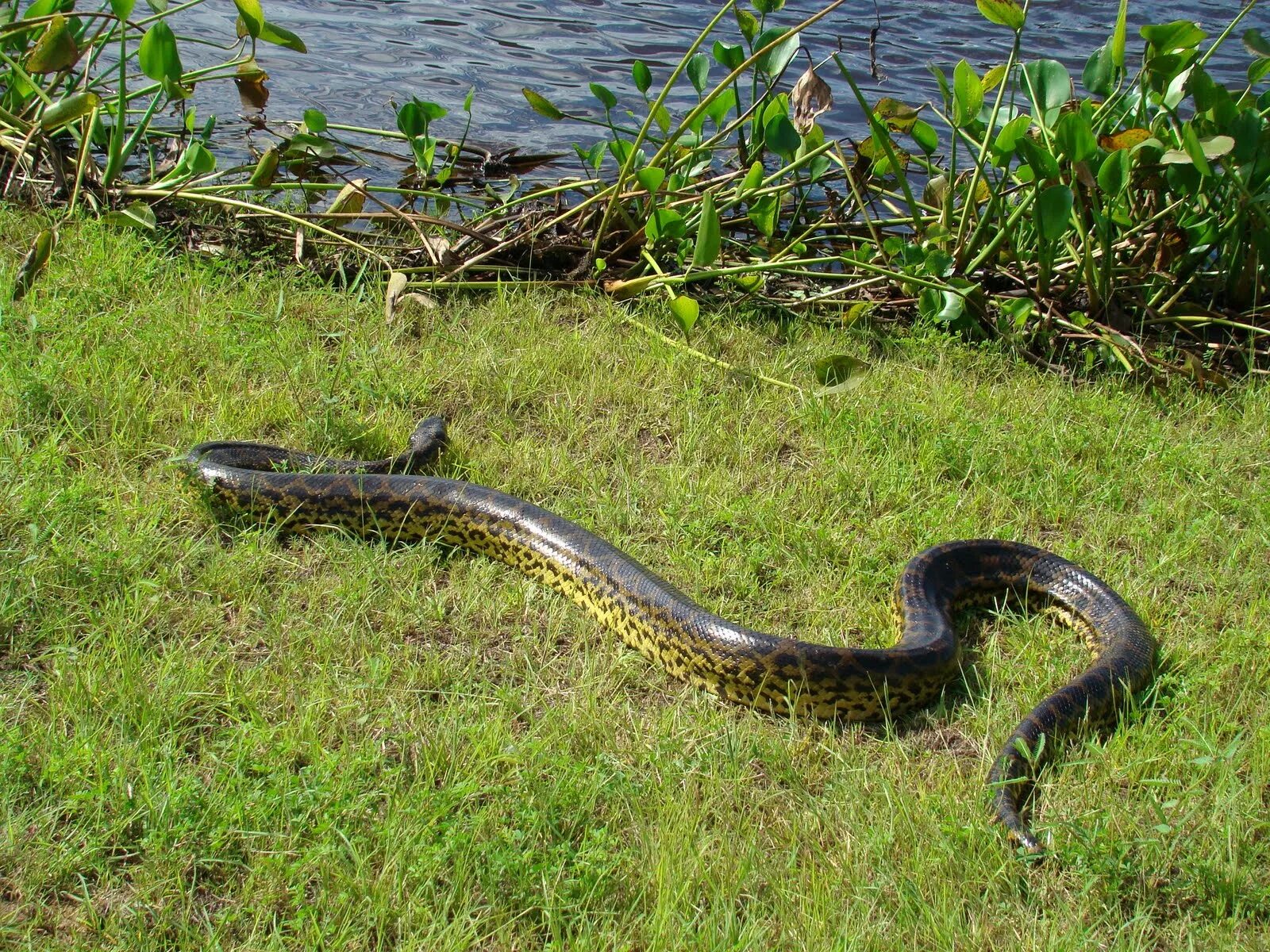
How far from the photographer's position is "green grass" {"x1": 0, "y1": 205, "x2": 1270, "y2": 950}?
11.3ft

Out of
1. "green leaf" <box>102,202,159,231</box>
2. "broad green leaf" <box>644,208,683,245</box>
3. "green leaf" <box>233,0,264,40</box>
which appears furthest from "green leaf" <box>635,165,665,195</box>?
"green leaf" <box>102,202,159,231</box>

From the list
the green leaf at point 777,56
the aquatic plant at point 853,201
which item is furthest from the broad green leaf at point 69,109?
the green leaf at point 777,56

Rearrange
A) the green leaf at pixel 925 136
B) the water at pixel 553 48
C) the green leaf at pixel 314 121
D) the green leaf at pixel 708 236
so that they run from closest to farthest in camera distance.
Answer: the green leaf at pixel 708 236 < the green leaf at pixel 925 136 < the green leaf at pixel 314 121 < the water at pixel 553 48

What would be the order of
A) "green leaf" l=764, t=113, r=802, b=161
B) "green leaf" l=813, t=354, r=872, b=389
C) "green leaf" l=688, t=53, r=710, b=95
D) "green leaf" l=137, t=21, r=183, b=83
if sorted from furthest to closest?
"green leaf" l=688, t=53, r=710, b=95
"green leaf" l=764, t=113, r=802, b=161
"green leaf" l=137, t=21, r=183, b=83
"green leaf" l=813, t=354, r=872, b=389

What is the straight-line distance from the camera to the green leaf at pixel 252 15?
719 centimetres

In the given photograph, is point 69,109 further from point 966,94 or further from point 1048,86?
point 1048,86

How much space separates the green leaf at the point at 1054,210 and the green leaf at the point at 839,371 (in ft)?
5.06

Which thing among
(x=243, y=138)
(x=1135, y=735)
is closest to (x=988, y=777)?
(x=1135, y=735)

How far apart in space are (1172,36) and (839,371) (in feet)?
9.67

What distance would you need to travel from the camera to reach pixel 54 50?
7.30 m

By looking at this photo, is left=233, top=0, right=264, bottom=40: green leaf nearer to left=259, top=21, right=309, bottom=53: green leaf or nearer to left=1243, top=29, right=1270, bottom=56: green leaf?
left=259, top=21, right=309, bottom=53: green leaf

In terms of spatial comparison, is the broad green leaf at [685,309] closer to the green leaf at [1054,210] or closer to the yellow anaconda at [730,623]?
the yellow anaconda at [730,623]

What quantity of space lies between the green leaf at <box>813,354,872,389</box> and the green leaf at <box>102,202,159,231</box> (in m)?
4.39

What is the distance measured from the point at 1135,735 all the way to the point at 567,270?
5264 millimetres
